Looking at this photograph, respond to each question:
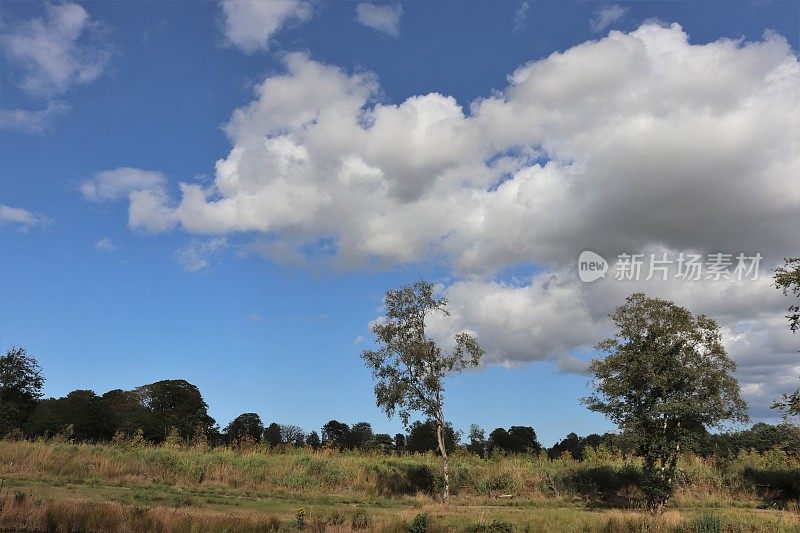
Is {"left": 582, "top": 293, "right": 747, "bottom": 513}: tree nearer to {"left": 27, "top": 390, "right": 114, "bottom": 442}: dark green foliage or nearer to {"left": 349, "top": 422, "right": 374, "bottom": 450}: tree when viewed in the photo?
{"left": 27, "top": 390, "right": 114, "bottom": 442}: dark green foliage

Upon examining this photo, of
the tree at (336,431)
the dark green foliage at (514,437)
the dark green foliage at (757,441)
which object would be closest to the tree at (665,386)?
the dark green foliage at (757,441)

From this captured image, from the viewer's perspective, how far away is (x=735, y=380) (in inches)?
1404

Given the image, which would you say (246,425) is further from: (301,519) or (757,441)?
(301,519)

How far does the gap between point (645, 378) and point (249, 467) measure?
26.5m

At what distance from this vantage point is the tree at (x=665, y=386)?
3500cm

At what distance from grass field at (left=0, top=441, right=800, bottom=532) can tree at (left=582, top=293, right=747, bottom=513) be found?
3.87 metres

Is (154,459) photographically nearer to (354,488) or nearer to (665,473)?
(354,488)

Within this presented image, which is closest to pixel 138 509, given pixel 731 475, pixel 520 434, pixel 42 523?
pixel 42 523

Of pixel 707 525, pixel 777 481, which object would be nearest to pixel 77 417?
pixel 777 481

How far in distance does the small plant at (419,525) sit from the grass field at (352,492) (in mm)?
61

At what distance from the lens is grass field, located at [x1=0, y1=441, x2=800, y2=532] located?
71.9 feet

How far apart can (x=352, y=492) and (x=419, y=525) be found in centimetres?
2078

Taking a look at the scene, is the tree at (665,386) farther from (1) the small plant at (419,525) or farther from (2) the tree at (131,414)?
(2) the tree at (131,414)

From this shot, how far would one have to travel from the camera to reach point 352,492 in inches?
1634
